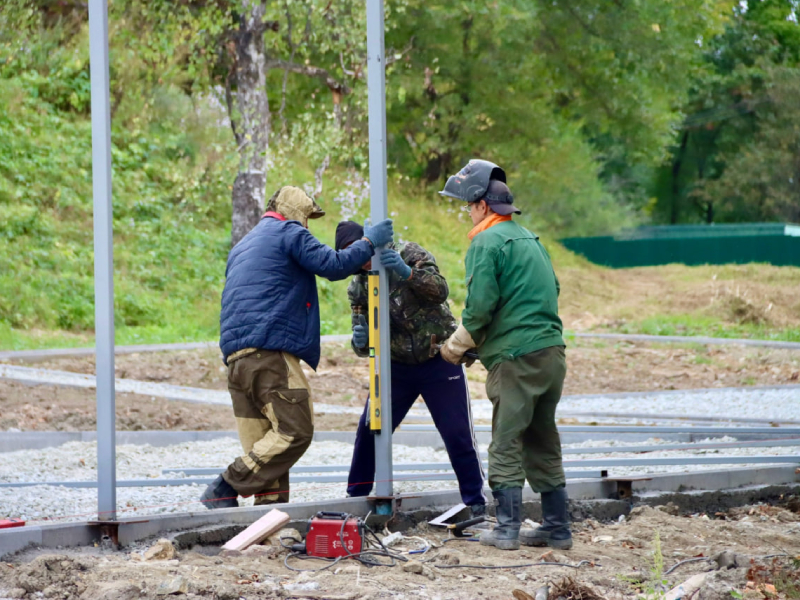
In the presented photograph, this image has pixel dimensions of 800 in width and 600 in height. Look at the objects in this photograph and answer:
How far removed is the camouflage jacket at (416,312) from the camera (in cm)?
547

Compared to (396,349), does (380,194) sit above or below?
above

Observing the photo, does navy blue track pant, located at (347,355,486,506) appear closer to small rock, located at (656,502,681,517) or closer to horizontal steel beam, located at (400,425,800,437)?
small rock, located at (656,502,681,517)

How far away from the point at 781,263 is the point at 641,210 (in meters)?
16.9

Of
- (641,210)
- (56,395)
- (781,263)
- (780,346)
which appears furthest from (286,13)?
(641,210)

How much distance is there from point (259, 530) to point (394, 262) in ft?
5.14

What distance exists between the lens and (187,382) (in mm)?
12094

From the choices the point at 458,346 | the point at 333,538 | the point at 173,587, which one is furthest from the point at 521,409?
the point at 173,587

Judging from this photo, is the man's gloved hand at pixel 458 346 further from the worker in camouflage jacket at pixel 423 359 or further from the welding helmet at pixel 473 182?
the welding helmet at pixel 473 182

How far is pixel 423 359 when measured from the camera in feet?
18.0

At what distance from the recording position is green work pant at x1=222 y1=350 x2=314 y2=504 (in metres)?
5.26

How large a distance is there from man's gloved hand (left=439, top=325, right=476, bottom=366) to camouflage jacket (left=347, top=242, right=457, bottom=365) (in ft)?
1.30

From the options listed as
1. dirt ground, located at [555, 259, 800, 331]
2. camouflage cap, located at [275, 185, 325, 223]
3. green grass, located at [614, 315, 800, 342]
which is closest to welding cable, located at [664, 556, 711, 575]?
camouflage cap, located at [275, 185, 325, 223]

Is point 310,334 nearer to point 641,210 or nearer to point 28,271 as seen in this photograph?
point 28,271

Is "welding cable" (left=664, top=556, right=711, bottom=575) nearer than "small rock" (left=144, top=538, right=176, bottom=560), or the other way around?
"small rock" (left=144, top=538, right=176, bottom=560)
